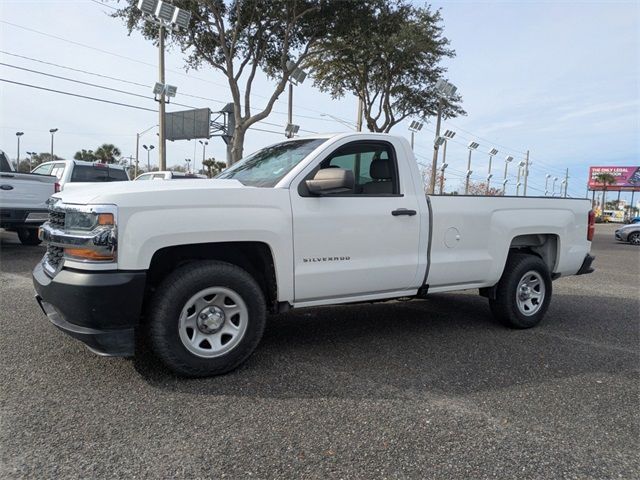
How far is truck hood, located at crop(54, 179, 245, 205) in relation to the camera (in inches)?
129

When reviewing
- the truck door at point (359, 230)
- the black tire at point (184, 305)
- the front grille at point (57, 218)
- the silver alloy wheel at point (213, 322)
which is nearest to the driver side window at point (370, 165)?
the truck door at point (359, 230)

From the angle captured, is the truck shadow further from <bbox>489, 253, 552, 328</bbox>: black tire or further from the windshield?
the windshield

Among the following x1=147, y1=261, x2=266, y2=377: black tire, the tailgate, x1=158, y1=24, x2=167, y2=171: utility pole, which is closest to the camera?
x1=147, y1=261, x2=266, y2=377: black tire

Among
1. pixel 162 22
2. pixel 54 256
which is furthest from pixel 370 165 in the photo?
pixel 162 22

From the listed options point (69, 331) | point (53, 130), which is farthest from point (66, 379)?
point (53, 130)

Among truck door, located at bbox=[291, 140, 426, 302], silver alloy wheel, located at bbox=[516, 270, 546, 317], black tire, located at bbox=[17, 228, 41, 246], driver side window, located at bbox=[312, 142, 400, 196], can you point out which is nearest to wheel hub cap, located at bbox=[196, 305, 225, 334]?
truck door, located at bbox=[291, 140, 426, 302]

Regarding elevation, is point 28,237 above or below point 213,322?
below

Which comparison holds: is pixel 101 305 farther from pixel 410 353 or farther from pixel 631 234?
pixel 631 234

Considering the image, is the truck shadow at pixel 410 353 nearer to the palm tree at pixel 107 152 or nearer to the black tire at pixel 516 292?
the black tire at pixel 516 292

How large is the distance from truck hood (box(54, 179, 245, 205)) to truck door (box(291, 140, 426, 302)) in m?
0.69

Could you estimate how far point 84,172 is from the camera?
12172 millimetres

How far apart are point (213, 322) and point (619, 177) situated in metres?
108

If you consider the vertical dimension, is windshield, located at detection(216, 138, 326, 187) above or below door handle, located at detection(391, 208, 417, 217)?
above

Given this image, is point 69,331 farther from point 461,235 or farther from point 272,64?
point 272,64
